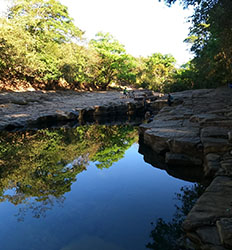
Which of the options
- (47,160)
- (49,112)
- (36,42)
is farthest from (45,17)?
(47,160)

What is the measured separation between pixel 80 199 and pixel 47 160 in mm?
3056

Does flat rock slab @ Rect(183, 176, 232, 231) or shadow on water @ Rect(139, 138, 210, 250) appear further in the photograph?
shadow on water @ Rect(139, 138, 210, 250)

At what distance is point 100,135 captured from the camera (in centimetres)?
1141

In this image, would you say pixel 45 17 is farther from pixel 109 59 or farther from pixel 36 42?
pixel 109 59

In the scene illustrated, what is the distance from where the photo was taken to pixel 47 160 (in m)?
7.10

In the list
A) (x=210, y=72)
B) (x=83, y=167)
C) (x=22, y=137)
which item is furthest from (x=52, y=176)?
(x=210, y=72)

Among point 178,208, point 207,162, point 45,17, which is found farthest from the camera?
point 45,17

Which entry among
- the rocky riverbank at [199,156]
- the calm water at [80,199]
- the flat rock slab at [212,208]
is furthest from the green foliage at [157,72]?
the flat rock slab at [212,208]

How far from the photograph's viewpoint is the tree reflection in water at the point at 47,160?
465 centimetres

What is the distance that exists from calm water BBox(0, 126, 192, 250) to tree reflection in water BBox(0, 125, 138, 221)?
2 cm

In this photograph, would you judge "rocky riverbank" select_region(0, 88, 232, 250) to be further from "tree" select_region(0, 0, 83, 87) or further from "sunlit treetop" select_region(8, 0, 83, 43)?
"sunlit treetop" select_region(8, 0, 83, 43)

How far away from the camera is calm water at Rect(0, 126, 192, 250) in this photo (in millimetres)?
3242

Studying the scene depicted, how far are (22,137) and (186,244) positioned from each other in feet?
31.1

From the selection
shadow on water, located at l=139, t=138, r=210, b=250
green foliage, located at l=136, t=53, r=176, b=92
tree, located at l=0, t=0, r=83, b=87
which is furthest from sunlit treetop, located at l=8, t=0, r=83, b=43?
shadow on water, located at l=139, t=138, r=210, b=250
